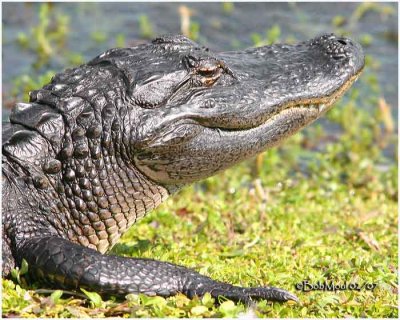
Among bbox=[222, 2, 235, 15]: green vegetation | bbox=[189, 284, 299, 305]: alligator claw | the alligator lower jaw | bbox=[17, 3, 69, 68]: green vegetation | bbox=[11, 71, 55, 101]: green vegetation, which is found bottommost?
bbox=[189, 284, 299, 305]: alligator claw

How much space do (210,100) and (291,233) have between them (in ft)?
5.06

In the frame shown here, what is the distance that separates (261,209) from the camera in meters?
5.86

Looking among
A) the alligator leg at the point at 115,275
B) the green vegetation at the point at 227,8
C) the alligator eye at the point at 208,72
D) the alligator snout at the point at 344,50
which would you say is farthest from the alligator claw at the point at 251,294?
the green vegetation at the point at 227,8

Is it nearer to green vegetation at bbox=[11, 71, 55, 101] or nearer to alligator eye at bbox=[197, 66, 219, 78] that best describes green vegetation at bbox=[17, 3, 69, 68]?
green vegetation at bbox=[11, 71, 55, 101]

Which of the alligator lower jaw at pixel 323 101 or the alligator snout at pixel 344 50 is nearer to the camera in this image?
the alligator lower jaw at pixel 323 101

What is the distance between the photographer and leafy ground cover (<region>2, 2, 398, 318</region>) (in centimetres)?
380

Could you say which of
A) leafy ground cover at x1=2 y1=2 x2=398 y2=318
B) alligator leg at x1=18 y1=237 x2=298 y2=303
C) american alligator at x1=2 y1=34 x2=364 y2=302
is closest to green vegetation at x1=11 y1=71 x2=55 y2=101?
leafy ground cover at x1=2 y1=2 x2=398 y2=318

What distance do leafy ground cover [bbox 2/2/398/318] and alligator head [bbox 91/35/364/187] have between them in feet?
2.18

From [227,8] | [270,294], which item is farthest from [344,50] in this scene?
[227,8]

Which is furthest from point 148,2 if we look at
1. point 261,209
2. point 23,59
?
point 261,209

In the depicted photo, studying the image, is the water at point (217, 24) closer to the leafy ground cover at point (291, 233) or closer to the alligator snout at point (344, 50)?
the leafy ground cover at point (291, 233)

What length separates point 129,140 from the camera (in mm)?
4219

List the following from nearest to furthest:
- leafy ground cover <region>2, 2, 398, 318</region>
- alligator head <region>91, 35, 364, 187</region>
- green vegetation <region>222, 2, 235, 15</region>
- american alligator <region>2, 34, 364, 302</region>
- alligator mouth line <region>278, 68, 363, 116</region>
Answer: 1. leafy ground cover <region>2, 2, 398, 318</region>
2. american alligator <region>2, 34, 364, 302</region>
3. alligator head <region>91, 35, 364, 187</region>
4. alligator mouth line <region>278, 68, 363, 116</region>
5. green vegetation <region>222, 2, 235, 15</region>

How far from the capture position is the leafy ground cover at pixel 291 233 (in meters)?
3.80
